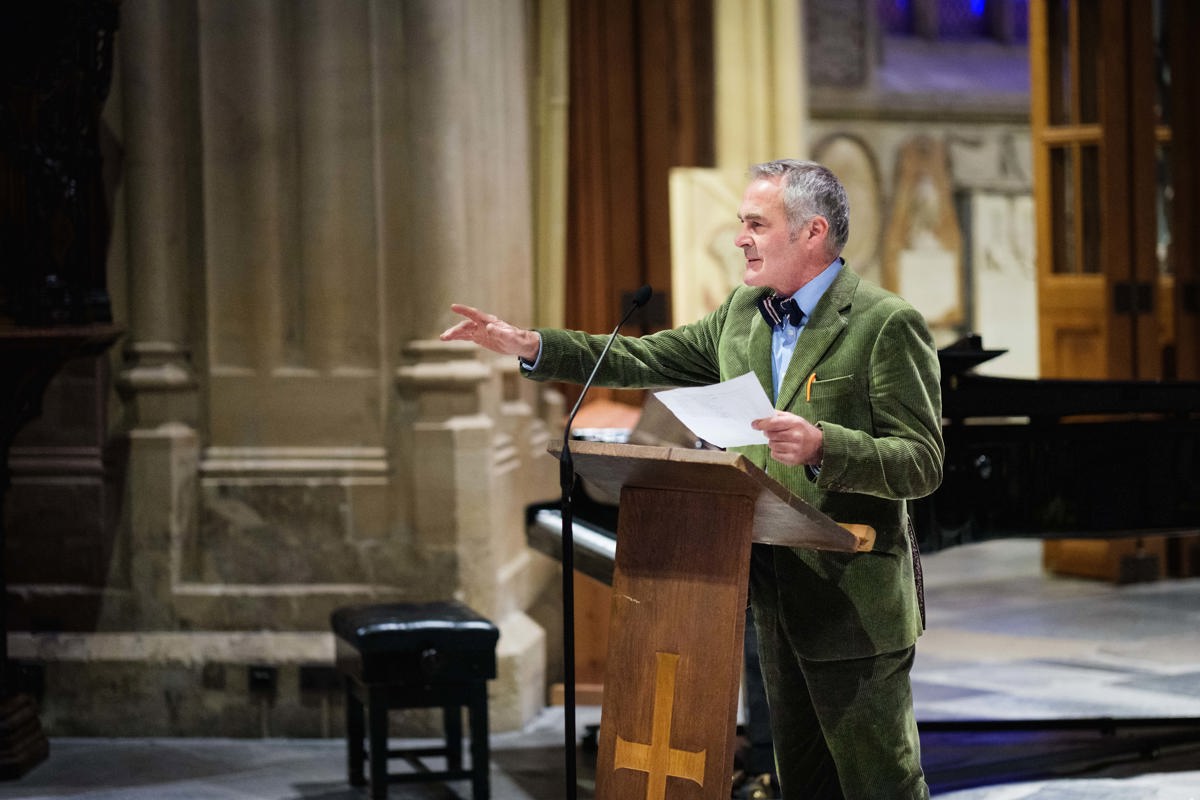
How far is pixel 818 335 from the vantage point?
2.62 meters

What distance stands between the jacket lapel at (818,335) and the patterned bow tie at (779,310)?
31 millimetres

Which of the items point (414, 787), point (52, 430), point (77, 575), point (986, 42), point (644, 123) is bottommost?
point (414, 787)

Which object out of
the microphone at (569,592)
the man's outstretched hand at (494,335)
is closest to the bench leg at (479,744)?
the microphone at (569,592)

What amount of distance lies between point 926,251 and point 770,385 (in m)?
9.03

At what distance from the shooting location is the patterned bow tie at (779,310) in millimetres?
2672

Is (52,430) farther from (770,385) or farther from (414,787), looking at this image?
Answer: (770,385)

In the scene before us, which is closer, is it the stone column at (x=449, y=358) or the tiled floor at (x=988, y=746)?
the tiled floor at (x=988, y=746)

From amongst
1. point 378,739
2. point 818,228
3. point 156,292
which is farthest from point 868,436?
point 156,292

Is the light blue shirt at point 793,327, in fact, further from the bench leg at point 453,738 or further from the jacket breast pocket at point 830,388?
the bench leg at point 453,738

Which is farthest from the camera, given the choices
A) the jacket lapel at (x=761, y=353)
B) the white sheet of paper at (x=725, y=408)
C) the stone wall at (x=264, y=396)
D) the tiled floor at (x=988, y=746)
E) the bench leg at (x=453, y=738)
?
the stone wall at (x=264, y=396)

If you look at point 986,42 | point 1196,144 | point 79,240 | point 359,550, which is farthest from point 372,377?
point 986,42

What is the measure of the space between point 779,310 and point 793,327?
0.13ft

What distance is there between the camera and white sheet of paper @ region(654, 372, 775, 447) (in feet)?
7.57

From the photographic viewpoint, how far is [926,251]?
450 inches
